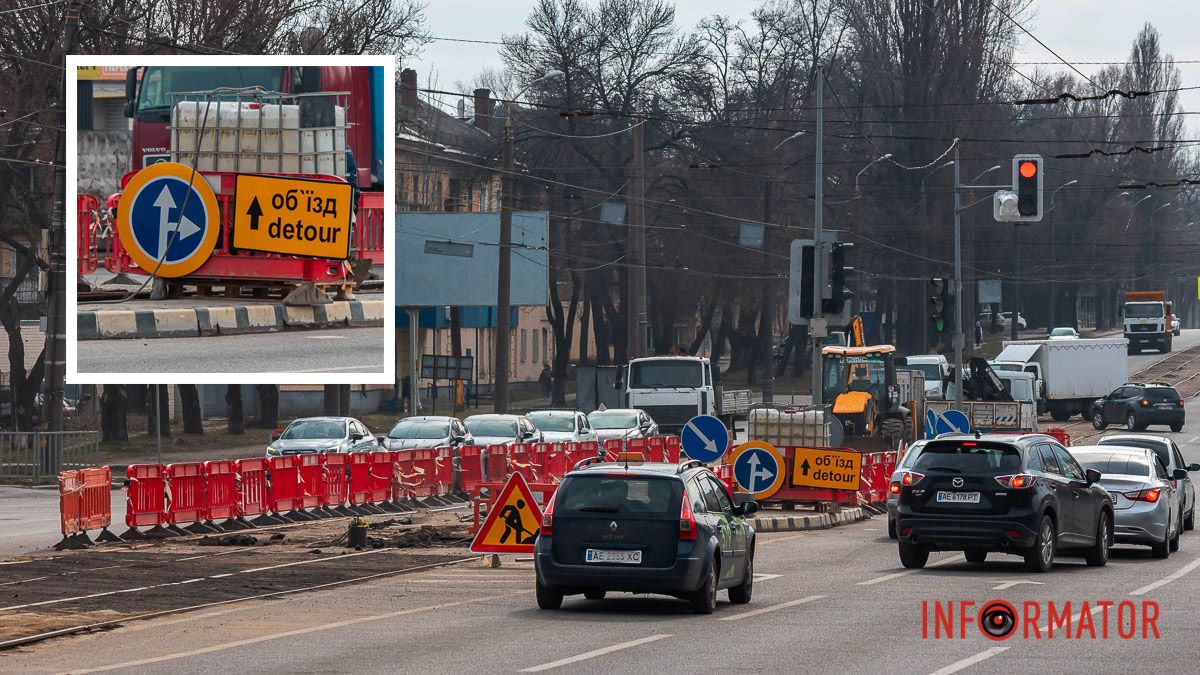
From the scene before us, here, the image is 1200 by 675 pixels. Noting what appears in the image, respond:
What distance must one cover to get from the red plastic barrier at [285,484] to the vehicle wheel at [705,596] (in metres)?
12.9

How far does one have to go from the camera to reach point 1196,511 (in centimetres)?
3356

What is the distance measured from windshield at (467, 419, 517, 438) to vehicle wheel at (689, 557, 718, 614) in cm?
2235

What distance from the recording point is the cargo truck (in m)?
104

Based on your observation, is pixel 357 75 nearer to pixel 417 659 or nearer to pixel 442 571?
pixel 442 571

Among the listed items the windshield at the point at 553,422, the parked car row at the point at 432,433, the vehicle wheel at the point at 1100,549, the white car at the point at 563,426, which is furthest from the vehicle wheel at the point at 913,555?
the windshield at the point at 553,422

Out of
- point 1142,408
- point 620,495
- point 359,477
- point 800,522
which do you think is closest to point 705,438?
point 800,522

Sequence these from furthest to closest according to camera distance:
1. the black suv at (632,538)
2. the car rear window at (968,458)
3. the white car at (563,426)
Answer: the white car at (563,426) → the car rear window at (968,458) → the black suv at (632,538)

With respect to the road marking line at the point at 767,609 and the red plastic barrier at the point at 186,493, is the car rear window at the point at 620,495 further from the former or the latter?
the red plastic barrier at the point at 186,493

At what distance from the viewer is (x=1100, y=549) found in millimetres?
20328

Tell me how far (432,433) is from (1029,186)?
12.6 m

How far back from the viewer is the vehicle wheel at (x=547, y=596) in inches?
612

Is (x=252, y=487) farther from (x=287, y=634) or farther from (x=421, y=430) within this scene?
(x=287, y=634)

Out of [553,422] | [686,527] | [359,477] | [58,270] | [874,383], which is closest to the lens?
[686,527]

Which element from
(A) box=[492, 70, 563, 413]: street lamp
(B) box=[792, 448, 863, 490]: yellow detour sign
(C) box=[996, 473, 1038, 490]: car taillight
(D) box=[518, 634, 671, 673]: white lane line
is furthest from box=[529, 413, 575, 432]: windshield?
(D) box=[518, 634, 671, 673]: white lane line
